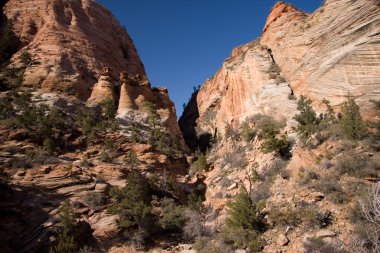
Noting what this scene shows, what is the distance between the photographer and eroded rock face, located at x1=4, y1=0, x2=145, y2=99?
31234mm

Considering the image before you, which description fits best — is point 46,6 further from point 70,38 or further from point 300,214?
point 300,214

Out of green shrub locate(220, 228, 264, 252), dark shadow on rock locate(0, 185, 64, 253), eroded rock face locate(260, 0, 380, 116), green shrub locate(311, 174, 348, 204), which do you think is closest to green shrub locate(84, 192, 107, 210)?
dark shadow on rock locate(0, 185, 64, 253)

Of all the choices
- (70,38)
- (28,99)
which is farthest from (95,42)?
(28,99)

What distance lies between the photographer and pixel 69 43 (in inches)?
1439

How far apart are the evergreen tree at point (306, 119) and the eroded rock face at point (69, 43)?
23989 mm

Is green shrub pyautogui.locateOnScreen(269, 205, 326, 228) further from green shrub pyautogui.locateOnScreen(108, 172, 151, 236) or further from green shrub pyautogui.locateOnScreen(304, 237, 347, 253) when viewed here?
green shrub pyautogui.locateOnScreen(108, 172, 151, 236)

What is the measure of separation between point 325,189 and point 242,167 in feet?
31.6

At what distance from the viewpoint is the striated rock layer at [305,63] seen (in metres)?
20.2

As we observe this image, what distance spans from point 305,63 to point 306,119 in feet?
25.7

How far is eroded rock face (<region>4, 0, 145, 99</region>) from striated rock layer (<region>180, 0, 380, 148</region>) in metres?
18.7

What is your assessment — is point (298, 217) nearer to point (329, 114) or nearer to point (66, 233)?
point (329, 114)

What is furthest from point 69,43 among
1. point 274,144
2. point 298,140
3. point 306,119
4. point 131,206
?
point 298,140

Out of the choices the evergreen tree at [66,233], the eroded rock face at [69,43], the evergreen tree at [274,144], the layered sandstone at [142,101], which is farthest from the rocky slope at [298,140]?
the eroded rock face at [69,43]

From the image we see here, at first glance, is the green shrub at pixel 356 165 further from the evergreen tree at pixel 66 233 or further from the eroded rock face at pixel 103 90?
the eroded rock face at pixel 103 90
